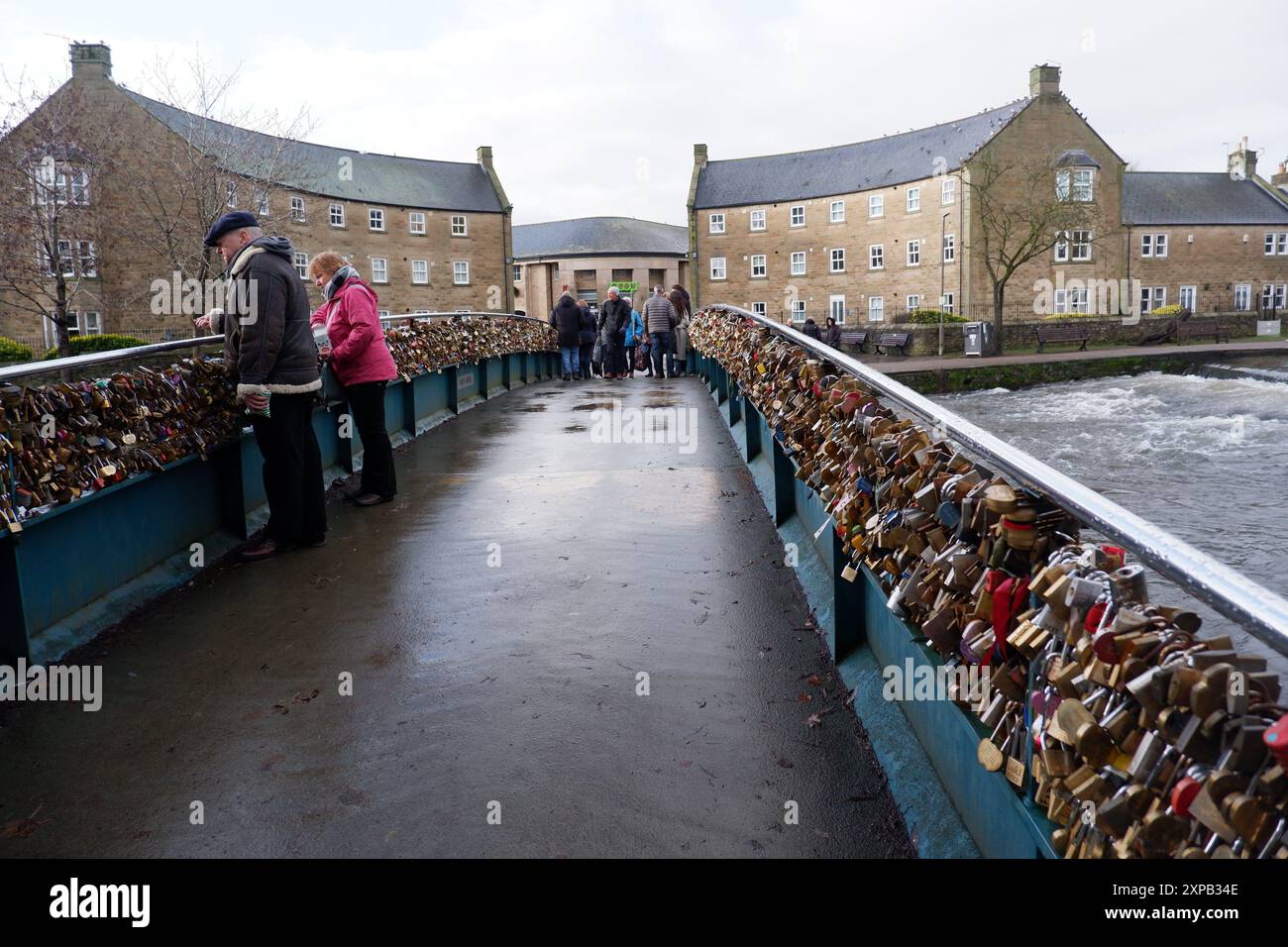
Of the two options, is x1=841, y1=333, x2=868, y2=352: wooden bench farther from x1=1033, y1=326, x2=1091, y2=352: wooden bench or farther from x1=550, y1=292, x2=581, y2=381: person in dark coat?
x1=550, y1=292, x2=581, y2=381: person in dark coat

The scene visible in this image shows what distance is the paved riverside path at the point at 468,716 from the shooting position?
10.4 feet

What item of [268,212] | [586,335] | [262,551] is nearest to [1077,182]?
[268,212]

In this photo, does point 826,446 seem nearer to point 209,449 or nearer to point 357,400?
point 209,449

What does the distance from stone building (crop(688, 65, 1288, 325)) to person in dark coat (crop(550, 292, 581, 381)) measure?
33422mm

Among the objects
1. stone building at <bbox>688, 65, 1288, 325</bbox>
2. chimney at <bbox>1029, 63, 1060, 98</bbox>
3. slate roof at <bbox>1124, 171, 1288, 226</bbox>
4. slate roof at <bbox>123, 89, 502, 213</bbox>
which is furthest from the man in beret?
slate roof at <bbox>1124, 171, 1288, 226</bbox>

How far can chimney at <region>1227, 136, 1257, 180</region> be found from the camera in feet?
214

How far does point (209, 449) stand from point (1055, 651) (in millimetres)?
5465

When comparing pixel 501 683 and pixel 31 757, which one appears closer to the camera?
pixel 31 757

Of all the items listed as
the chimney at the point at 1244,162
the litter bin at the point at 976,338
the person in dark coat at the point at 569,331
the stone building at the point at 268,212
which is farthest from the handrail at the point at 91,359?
the chimney at the point at 1244,162

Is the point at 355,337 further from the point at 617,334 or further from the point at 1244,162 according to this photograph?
the point at 1244,162

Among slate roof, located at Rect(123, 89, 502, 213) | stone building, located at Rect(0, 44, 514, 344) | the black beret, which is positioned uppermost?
slate roof, located at Rect(123, 89, 502, 213)

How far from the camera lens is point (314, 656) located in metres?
4.60

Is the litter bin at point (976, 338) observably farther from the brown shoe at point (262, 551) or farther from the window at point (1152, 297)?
the brown shoe at point (262, 551)
